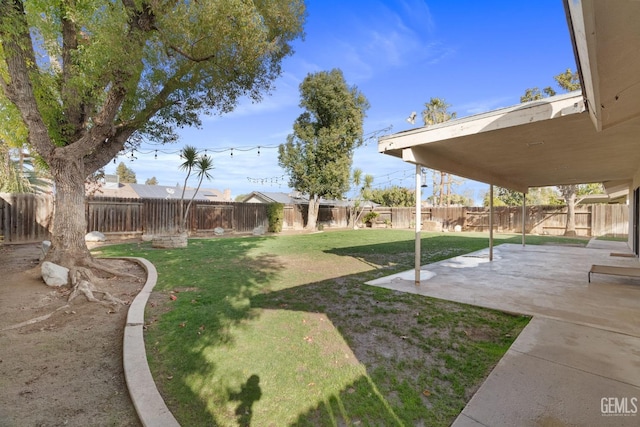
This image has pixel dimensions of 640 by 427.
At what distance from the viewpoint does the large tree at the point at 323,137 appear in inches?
703

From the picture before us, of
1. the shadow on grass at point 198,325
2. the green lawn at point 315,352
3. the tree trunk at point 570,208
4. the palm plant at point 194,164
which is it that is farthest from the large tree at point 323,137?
the green lawn at point 315,352

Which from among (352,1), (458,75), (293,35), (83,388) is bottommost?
(83,388)

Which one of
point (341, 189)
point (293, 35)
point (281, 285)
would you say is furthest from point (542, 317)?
point (341, 189)

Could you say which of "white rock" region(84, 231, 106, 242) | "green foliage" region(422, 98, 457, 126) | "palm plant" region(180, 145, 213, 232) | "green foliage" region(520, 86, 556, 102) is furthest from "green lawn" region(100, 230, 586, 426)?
"green foliage" region(422, 98, 457, 126)

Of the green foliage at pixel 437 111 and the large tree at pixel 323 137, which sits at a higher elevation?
the green foliage at pixel 437 111

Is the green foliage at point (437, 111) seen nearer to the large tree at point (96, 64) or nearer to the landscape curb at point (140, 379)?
the large tree at point (96, 64)

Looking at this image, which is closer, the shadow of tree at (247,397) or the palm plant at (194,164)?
the shadow of tree at (247,397)

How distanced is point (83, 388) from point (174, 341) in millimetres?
803

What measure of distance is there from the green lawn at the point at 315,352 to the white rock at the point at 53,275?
5.16 feet

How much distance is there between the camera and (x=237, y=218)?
53.5 feet

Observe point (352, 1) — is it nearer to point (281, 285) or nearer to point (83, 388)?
point (281, 285)

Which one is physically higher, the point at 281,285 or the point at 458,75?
the point at 458,75

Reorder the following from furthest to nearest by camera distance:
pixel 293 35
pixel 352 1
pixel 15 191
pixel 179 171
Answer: pixel 179 171
pixel 15 191
pixel 352 1
pixel 293 35

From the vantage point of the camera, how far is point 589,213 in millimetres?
16250
